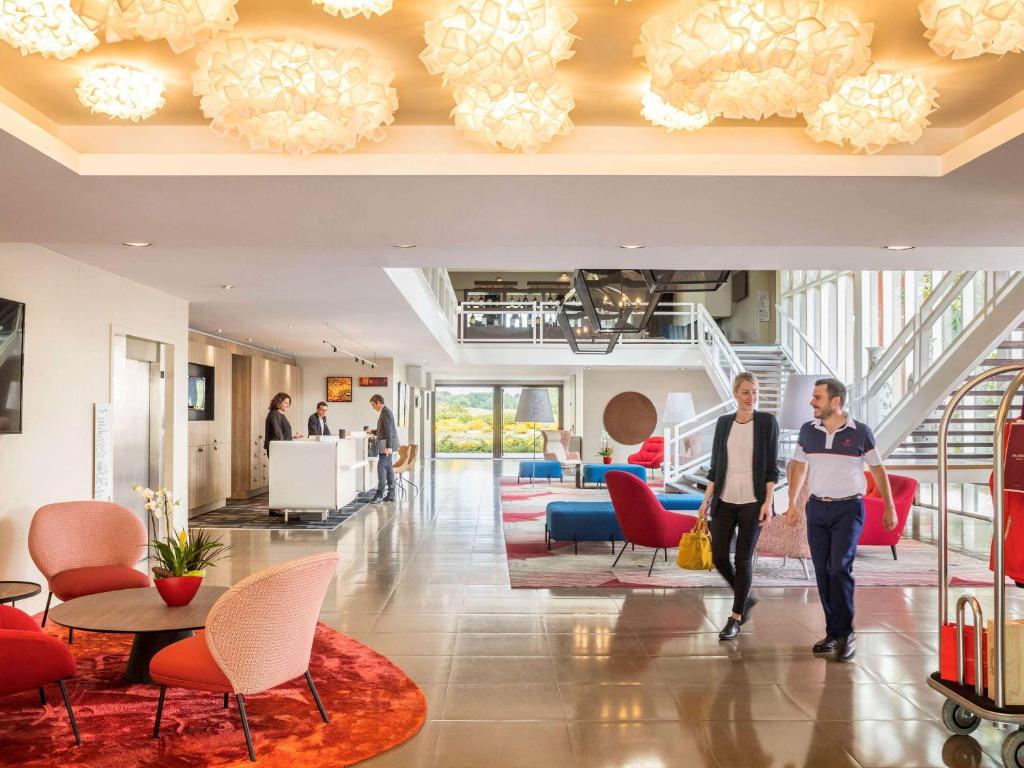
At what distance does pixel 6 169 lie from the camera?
147 inches

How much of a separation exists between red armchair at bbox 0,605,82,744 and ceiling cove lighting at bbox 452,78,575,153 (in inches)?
109

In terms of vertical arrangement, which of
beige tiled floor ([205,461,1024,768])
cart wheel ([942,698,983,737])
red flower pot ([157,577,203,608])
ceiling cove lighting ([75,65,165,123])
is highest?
ceiling cove lighting ([75,65,165,123])

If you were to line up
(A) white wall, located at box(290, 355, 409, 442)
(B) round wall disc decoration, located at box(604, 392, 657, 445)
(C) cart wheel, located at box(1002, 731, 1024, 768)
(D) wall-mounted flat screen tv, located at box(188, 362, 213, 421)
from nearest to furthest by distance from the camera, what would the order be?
(C) cart wheel, located at box(1002, 731, 1024, 768) → (D) wall-mounted flat screen tv, located at box(188, 362, 213, 421) → (A) white wall, located at box(290, 355, 409, 442) → (B) round wall disc decoration, located at box(604, 392, 657, 445)

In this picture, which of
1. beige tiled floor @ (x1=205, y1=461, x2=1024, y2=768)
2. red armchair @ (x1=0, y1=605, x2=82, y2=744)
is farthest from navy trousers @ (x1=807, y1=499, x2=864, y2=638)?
red armchair @ (x1=0, y1=605, x2=82, y2=744)

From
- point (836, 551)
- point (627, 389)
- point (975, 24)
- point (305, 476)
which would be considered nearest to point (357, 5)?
point (975, 24)

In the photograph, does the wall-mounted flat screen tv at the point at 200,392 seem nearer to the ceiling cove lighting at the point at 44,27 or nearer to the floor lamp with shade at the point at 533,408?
the floor lamp with shade at the point at 533,408

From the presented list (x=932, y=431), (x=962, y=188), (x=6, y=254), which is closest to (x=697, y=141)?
(x=962, y=188)

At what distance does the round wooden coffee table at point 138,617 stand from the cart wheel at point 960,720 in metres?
3.38

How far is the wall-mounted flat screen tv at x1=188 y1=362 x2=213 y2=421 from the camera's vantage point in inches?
456

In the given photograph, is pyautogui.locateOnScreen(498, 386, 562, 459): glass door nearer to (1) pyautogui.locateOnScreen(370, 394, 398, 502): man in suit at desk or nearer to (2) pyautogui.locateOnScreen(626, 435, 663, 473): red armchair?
(2) pyautogui.locateOnScreen(626, 435, 663, 473): red armchair

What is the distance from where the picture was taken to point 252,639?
3467 mm

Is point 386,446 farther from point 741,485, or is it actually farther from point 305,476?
point 741,485

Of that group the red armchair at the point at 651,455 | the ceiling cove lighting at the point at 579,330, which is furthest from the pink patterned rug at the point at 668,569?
the red armchair at the point at 651,455

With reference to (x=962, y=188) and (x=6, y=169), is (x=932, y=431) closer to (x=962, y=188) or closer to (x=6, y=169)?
(x=962, y=188)
